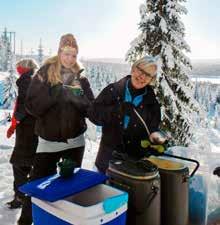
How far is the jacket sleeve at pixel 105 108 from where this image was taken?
2.73m

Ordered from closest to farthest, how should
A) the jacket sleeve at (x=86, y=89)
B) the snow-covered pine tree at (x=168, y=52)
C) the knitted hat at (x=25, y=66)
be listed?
the jacket sleeve at (x=86, y=89)
the knitted hat at (x=25, y=66)
the snow-covered pine tree at (x=168, y=52)

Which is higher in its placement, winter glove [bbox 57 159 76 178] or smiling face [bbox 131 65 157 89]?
smiling face [bbox 131 65 157 89]

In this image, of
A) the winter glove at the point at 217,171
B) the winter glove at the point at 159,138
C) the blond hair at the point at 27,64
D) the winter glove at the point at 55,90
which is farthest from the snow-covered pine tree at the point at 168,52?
the winter glove at the point at 217,171

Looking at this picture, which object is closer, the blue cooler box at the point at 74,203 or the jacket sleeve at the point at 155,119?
the blue cooler box at the point at 74,203

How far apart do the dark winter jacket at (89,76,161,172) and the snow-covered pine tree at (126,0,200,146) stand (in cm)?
597

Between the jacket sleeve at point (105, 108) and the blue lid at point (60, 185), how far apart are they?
0.98 meters

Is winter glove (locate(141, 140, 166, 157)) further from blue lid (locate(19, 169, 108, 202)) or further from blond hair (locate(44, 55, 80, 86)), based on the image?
blond hair (locate(44, 55, 80, 86))

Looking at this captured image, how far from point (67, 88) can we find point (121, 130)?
67 centimetres

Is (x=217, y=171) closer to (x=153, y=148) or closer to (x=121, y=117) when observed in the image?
(x=153, y=148)

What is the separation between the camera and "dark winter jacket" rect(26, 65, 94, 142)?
9.48ft

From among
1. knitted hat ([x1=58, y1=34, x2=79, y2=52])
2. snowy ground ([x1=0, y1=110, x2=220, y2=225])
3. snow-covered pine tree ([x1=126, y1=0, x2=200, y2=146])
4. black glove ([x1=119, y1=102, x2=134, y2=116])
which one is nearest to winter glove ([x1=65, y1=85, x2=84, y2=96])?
knitted hat ([x1=58, y1=34, x2=79, y2=52])

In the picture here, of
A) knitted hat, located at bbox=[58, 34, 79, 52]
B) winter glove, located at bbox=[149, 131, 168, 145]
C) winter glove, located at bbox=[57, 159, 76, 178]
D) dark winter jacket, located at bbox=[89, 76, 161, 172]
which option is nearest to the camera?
winter glove, located at bbox=[57, 159, 76, 178]

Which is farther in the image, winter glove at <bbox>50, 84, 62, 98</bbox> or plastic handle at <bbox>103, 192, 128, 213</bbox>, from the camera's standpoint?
winter glove at <bbox>50, 84, 62, 98</bbox>

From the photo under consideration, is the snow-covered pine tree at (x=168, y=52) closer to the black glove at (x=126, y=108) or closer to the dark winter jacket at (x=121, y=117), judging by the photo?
the dark winter jacket at (x=121, y=117)
